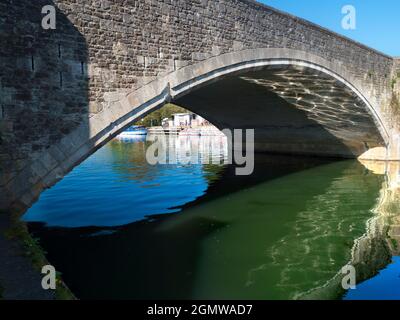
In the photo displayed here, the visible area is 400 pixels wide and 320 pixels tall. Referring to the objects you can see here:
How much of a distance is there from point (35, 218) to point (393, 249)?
10.0m

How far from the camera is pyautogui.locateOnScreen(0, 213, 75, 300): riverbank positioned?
4141 millimetres

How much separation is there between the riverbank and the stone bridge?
1131 millimetres

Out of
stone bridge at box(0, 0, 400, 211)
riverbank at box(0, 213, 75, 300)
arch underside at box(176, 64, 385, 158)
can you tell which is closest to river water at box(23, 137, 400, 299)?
riverbank at box(0, 213, 75, 300)

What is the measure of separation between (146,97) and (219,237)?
4100mm

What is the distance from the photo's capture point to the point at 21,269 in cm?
476

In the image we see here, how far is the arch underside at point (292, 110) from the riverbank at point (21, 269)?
361 inches

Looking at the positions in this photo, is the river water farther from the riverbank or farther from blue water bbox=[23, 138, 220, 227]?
the riverbank

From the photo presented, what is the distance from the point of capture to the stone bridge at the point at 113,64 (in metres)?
6.93

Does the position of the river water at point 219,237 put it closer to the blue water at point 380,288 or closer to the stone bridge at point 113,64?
the blue water at point 380,288

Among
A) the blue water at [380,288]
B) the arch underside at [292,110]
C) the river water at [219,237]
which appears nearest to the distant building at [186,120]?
the arch underside at [292,110]

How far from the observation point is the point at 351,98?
1791cm
